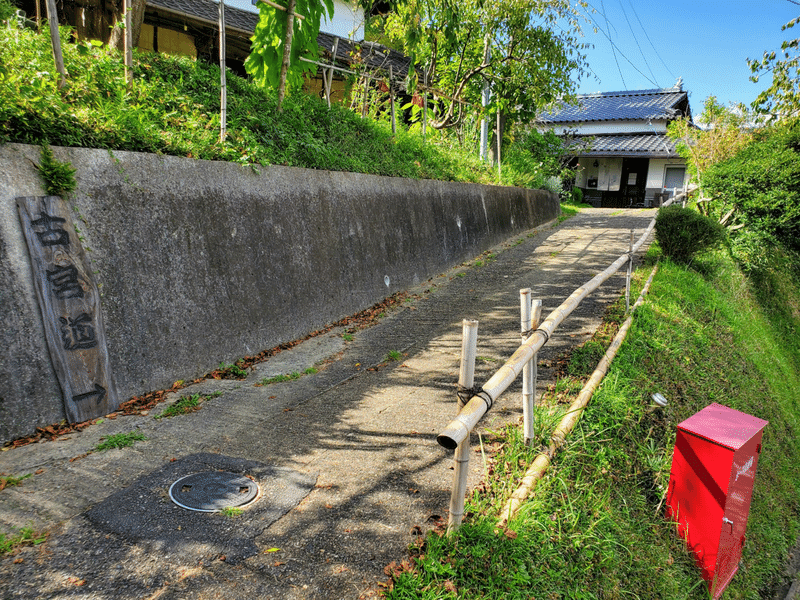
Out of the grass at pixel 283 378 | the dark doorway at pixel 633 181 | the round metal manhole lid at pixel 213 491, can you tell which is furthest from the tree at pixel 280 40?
the dark doorway at pixel 633 181

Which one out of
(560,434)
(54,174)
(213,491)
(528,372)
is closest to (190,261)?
(54,174)

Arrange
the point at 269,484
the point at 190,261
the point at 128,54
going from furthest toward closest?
the point at 128,54
the point at 190,261
the point at 269,484

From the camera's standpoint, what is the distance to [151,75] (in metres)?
6.56

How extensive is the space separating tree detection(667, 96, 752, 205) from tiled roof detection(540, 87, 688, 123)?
10.3 metres

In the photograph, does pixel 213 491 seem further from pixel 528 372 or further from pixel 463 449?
pixel 528 372

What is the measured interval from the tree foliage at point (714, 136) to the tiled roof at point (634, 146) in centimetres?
698

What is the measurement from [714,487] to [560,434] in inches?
43.2

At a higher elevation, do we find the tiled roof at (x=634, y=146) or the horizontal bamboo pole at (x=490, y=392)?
the tiled roof at (x=634, y=146)

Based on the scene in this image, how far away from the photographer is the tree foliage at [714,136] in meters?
15.9

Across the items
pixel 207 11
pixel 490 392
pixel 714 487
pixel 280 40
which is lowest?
pixel 714 487

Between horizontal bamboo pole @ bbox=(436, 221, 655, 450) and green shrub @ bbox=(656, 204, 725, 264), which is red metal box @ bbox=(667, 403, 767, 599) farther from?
green shrub @ bbox=(656, 204, 725, 264)

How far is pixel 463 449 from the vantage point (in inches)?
105

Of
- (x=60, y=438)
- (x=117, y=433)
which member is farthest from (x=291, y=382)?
(x=60, y=438)

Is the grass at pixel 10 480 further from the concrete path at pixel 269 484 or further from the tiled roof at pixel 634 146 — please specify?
the tiled roof at pixel 634 146
